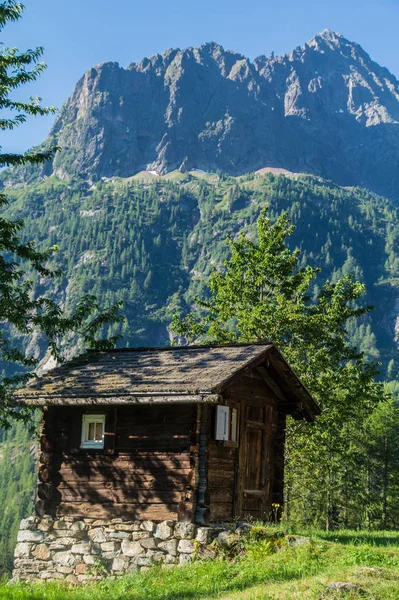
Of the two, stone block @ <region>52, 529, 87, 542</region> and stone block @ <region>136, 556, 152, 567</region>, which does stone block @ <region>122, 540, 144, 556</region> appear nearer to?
stone block @ <region>136, 556, 152, 567</region>

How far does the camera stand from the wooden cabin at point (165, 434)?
18.9 m

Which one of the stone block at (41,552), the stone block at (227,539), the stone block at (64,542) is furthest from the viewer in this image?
the stone block at (41,552)

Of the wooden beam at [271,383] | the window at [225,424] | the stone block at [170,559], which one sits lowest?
the stone block at [170,559]

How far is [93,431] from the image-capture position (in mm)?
20734

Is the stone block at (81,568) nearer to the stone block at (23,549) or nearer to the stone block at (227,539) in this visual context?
the stone block at (23,549)

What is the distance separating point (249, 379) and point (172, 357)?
227 centimetres

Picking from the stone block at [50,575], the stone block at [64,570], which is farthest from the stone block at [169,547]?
the stone block at [50,575]

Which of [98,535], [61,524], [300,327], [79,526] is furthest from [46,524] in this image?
[300,327]

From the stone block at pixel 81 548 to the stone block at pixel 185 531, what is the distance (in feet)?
8.71

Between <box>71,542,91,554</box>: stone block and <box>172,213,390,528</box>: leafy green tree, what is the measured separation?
12551 millimetres

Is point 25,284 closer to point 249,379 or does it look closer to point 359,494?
point 249,379

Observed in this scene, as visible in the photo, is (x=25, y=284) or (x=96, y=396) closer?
(x=96, y=396)

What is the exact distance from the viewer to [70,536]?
2011 centimetres

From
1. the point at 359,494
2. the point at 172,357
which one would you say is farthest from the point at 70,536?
the point at 359,494
